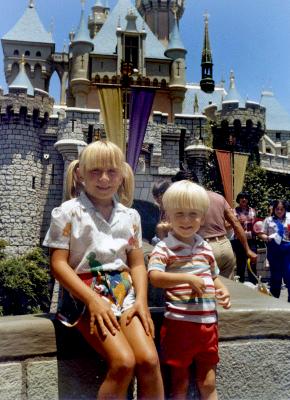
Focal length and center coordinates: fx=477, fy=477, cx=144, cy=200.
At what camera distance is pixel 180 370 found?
6.58ft

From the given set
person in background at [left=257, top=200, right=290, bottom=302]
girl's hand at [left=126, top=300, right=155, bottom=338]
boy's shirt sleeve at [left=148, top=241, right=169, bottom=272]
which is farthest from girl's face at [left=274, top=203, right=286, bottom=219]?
girl's hand at [left=126, top=300, right=155, bottom=338]

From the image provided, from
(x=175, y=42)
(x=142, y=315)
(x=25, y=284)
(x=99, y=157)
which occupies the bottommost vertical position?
(x=25, y=284)

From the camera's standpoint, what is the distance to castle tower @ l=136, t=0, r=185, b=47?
34.1 meters

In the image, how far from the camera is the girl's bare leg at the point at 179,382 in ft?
6.59

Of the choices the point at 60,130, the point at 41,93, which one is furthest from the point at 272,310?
the point at 41,93

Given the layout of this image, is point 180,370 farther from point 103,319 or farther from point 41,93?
point 41,93

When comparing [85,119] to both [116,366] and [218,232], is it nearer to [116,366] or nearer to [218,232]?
[218,232]

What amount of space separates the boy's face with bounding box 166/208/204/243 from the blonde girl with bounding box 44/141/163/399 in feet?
0.57

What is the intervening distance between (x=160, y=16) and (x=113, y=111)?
95.0 feet

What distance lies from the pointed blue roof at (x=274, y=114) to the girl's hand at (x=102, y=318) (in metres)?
40.7

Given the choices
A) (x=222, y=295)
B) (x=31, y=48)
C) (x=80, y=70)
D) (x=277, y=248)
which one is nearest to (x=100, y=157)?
(x=222, y=295)

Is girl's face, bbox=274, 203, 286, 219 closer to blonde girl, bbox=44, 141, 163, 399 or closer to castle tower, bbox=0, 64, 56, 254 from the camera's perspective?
blonde girl, bbox=44, 141, 163, 399

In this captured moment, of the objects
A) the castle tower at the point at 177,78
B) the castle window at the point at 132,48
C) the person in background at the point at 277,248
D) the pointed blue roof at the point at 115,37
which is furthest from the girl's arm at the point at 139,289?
the pointed blue roof at the point at 115,37

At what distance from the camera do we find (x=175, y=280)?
2.02 m
